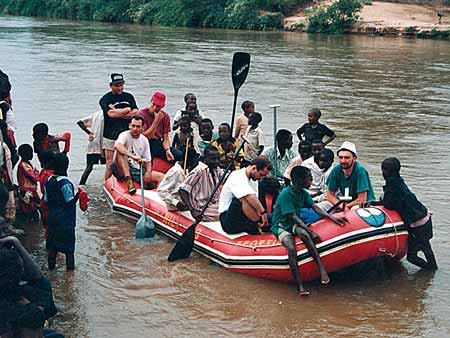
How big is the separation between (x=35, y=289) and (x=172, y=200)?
3.79 meters

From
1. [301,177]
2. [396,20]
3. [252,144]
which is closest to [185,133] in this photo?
[252,144]

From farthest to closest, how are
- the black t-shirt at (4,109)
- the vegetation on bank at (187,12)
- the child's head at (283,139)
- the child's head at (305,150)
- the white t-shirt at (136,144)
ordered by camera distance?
the vegetation on bank at (187,12), the white t-shirt at (136,144), the child's head at (283,139), the child's head at (305,150), the black t-shirt at (4,109)

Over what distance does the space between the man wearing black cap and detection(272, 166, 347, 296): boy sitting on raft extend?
3216 mm

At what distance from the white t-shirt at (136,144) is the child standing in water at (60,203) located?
2.18m

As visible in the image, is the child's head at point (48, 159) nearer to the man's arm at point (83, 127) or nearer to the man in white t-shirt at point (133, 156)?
the man in white t-shirt at point (133, 156)

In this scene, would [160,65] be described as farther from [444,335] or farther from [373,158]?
[444,335]

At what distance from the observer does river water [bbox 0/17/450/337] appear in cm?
670

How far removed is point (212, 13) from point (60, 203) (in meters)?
43.0

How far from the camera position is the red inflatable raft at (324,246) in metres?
6.92

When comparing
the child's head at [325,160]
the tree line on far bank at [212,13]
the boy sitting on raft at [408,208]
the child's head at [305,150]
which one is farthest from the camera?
the tree line on far bank at [212,13]

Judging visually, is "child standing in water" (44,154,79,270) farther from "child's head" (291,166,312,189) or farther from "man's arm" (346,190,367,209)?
"man's arm" (346,190,367,209)

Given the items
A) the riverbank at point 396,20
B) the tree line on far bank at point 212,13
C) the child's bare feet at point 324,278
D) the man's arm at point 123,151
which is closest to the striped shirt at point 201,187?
the man's arm at point 123,151

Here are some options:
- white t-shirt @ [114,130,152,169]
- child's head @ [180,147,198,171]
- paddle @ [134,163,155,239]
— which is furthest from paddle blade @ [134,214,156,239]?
child's head @ [180,147,198,171]

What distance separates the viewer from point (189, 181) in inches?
316
